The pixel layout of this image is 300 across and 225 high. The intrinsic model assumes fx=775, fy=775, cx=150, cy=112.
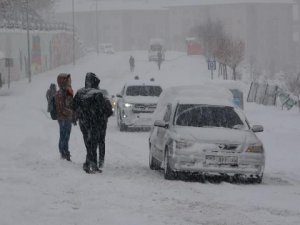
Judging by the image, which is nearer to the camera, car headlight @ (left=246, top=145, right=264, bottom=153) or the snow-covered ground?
the snow-covered ground

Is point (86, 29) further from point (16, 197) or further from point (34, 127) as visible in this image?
point (16, 197)

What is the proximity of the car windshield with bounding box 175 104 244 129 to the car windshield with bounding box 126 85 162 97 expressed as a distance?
13555 millimetres

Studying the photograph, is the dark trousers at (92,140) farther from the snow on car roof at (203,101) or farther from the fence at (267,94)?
the fence at (267,94)

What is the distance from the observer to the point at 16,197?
10.1 metres

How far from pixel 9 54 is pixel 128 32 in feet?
280

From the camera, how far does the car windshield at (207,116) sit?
14.2 m

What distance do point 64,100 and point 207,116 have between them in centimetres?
280

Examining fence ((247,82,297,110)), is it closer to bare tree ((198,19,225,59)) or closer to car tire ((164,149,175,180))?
car tire ((164,149,175,180))

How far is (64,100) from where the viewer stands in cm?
1493

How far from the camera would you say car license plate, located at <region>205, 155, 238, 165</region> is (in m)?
13.1

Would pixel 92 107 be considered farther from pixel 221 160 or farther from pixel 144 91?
pixel 144 91

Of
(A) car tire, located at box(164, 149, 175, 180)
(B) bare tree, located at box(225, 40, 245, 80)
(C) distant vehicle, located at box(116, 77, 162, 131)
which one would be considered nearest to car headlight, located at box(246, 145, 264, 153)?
(A) car tire, located at box(164, 149, 175, 180)

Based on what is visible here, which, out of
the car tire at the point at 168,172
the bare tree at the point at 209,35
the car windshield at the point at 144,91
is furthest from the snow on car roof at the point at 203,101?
the bare tree at the point at 209,35

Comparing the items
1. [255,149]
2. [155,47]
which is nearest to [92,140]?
[255,149]
